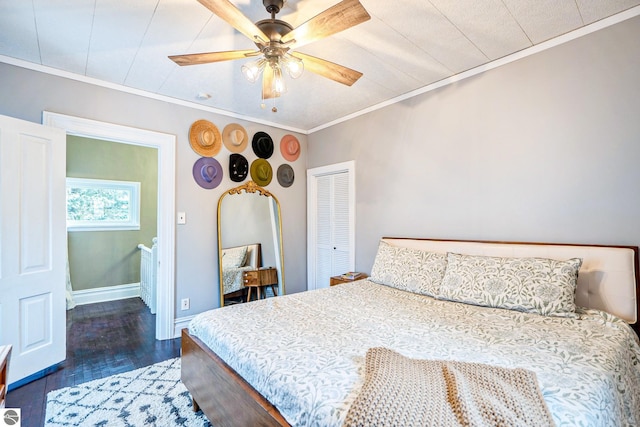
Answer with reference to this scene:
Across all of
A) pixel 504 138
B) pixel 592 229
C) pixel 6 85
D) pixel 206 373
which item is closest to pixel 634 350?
pixel 592 229

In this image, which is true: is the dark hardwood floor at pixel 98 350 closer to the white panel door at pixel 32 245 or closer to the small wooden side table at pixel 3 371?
the white panel door at pixel 32 245

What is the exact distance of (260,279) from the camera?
12.8ft

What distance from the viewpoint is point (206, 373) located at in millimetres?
1709

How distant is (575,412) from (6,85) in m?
3.98

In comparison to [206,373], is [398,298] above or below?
above

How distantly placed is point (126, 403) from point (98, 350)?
116 cm

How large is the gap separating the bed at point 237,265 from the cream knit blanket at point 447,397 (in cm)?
275

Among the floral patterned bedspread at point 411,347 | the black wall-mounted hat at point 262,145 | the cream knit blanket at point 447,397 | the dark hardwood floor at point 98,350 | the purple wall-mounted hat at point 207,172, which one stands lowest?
the dark hardwood floor at point 98,350

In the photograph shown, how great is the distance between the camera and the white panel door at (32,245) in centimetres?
222

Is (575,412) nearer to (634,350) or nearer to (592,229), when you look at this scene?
(634,350)

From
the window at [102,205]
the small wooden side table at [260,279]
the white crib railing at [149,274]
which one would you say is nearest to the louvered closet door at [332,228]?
the small wooden side table at [260,279]

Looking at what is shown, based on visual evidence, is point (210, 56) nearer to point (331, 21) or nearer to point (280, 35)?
point (280, 35)

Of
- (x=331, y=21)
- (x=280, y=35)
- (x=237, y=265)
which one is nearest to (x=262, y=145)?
(x=237, y=265)

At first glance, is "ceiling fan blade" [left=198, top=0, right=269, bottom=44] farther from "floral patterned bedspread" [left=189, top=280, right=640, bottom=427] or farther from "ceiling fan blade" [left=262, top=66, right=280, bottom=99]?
"floral patterned bedspread" [left=189, top=280, right=640, bottom=427]
